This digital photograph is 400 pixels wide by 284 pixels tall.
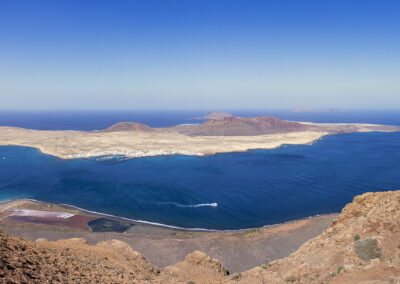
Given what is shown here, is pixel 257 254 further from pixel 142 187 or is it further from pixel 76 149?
pixel 76 149

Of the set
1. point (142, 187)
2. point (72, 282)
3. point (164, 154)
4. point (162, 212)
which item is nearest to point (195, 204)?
point (162, 212)

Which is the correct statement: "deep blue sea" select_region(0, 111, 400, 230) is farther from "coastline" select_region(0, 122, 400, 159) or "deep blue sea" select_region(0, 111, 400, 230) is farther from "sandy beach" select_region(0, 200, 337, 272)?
"coastline" select_region(0, 122, 400, 159)

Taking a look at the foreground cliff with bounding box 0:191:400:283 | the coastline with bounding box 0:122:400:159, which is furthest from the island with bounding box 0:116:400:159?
the foreground cliff with bounding box 0:191:400:283

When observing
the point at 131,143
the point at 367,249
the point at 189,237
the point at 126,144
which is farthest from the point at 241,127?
the point at 367,249

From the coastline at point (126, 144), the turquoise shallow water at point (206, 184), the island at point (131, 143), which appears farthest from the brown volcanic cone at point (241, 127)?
the turquoise shallow water at point (206, 184)

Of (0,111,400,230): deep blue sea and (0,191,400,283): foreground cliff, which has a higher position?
(0,191,400,283): foreground cliff

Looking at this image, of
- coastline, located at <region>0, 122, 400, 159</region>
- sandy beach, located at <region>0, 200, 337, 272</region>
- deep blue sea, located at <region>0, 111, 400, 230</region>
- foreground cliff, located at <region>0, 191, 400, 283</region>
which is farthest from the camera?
coastline, located at <region>0, 122, 400, 159</region>

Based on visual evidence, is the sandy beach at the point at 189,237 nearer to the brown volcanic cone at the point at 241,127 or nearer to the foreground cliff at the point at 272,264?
the foreground cliff at the point at 272,264
